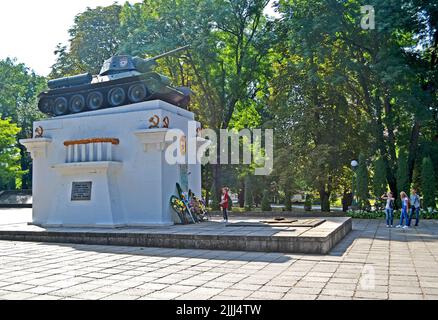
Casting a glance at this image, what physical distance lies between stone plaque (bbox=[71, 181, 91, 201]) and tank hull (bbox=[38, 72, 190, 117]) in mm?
3018

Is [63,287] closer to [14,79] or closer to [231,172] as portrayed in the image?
[231,172]

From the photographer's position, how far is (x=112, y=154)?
13336mm

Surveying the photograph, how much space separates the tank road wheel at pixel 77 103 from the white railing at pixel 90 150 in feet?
6.24

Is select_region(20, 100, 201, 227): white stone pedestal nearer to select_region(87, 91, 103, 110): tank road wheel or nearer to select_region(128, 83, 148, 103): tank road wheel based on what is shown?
select_region(128, 83, 148, 103): tank road wheel

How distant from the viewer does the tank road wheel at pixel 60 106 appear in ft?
50.6

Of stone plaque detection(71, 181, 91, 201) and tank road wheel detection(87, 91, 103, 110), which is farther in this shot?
tank road wheel detection(87, 91, 103, 110)

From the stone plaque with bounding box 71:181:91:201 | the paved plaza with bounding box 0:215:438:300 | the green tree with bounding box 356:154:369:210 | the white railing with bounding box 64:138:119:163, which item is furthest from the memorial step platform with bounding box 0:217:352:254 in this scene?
the green tree with bounding box 356:154:369:210

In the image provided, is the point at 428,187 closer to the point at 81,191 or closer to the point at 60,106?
the point at 81,191

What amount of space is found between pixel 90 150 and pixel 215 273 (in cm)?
797

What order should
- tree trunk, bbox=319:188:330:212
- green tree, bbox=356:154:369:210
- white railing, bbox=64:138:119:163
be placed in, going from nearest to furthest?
white railing, bbox=64:138:119:163 < green tree, bbox=356:154:369:210 < tree trunk, bbox=319:188:330:212

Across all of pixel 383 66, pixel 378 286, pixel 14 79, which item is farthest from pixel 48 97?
pixel 14 79

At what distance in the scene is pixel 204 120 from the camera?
28.1 metres

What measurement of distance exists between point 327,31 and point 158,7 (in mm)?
10409

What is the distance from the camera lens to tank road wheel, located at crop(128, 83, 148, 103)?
13992 millimetres
